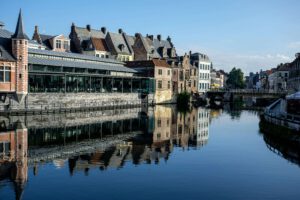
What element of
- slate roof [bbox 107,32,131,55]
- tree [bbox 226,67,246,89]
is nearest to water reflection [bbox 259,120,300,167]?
slate roof [bbox 107,32,131,55]

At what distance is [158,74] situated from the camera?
77688mm

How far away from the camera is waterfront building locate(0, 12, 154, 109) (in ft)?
148

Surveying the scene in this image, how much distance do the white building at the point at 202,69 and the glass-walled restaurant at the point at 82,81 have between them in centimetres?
3129

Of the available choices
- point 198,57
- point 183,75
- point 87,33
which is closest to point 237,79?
point 198,57

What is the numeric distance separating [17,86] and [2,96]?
2200 mm

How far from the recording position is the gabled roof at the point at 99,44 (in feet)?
259

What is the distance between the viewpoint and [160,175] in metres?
18.3

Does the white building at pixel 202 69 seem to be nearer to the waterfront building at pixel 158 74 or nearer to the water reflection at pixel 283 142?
the waterfront building at pixel 158 74

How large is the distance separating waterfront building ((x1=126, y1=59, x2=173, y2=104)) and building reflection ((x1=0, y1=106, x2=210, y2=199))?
3632cm

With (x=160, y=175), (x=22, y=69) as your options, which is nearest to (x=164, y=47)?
(x=22, y=69)

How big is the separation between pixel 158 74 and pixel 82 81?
23.2m

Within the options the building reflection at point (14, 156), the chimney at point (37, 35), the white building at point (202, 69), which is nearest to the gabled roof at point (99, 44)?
the chimney at point (37, 35)

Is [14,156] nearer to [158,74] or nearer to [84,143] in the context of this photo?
[84,143]

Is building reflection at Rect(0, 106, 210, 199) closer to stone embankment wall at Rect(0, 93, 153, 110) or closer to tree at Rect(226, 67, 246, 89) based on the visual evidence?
stone embankment wall at Rect(0, 93, 153, 110)
